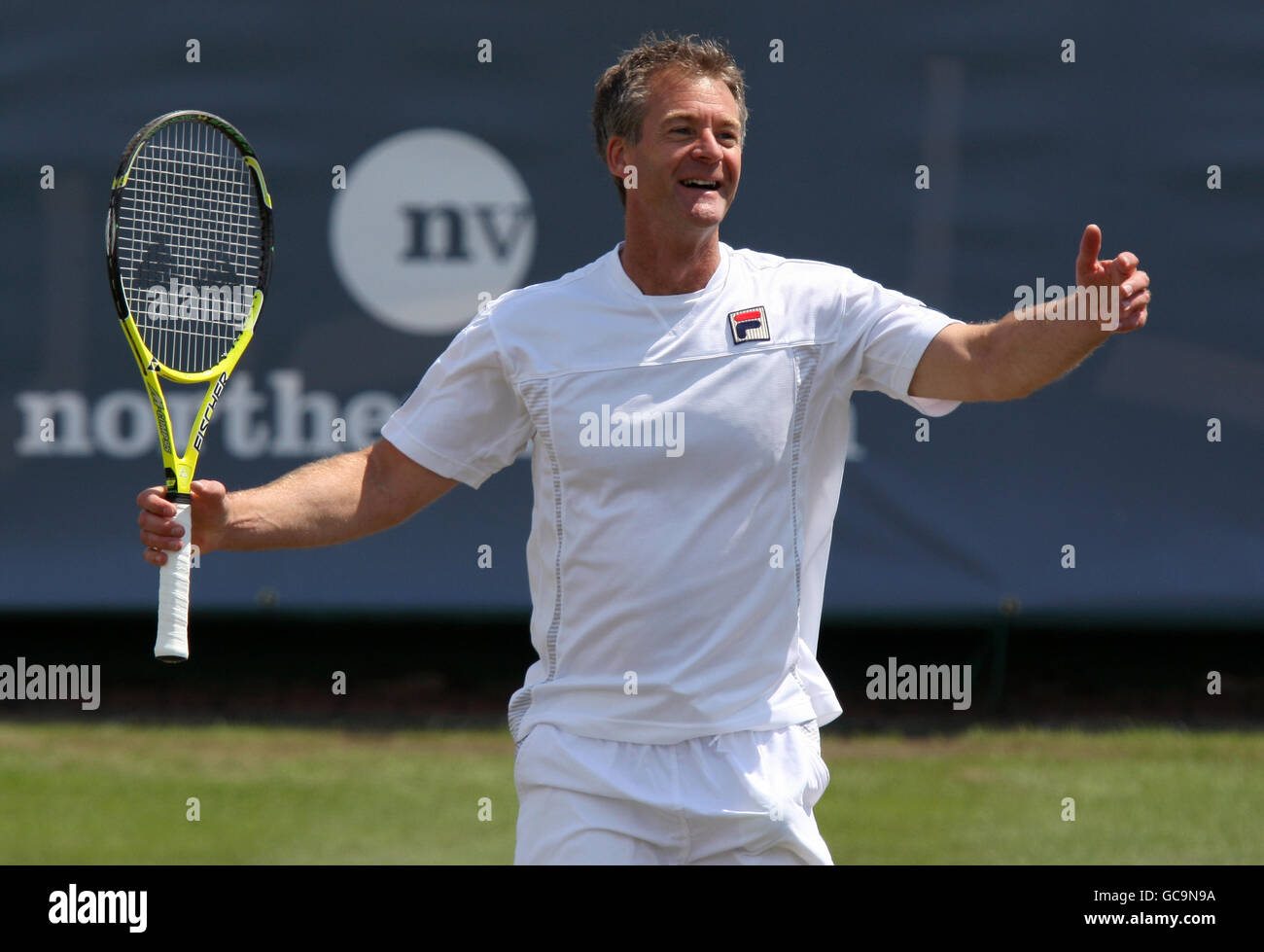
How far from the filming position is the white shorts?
9.85 ft

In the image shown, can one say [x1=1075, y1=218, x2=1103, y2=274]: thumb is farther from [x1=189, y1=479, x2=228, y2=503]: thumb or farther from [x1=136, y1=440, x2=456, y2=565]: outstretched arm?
[x1=189, y1=479, x2=228, y2=503]: thumb

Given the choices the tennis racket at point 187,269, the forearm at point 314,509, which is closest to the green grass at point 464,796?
the tennis racket at point 187,269

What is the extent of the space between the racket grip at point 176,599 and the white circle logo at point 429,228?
3925mm

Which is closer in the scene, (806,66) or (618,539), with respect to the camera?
(618,539)

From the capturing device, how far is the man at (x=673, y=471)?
3.04 m

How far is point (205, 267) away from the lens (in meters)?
3.91

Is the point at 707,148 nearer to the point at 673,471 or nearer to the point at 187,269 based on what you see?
the point at 673,471

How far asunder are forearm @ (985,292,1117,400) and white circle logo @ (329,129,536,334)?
4157mm

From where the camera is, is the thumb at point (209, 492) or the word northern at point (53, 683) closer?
the thumb at point (209, 492)

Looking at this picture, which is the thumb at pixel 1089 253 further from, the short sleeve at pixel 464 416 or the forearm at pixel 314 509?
the forearm at pixel 314 509

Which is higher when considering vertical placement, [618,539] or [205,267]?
[205,267]
